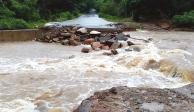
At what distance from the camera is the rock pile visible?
62.7 ft

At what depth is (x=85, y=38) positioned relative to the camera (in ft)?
70.7

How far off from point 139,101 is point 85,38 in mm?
13548

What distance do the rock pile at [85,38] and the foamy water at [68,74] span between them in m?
1.22

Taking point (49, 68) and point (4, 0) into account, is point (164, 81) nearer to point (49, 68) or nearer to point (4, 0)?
point (49, 68)

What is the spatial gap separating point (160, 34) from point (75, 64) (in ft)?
32.1

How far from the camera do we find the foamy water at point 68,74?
9961 mm

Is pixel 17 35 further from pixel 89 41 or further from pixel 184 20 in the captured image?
pixel 184 20

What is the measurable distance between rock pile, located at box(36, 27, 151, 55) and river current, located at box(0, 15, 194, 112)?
4.46ft

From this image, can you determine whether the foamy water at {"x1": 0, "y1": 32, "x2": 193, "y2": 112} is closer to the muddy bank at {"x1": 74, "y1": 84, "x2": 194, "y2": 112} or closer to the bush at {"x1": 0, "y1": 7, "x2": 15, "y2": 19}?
the muddy bank at {"x1": 74, "y1": 84, "x2": 194, "y2": 112}

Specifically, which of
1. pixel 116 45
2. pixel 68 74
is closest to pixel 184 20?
pixel 116 45

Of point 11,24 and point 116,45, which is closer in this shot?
point 116,45

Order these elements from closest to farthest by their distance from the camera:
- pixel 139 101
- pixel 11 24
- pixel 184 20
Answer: pixel 139 101 < pixel 11 24 < pixel 184 20

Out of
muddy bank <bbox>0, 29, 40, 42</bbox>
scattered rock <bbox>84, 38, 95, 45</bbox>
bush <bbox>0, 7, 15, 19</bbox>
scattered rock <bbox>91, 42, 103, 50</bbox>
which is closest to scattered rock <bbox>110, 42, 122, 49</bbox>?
scattered rock <bbox>91, 42, 103, 50</bbox>

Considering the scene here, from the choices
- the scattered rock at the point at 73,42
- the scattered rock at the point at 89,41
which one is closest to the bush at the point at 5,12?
the scattered rock at the point at 73,42
